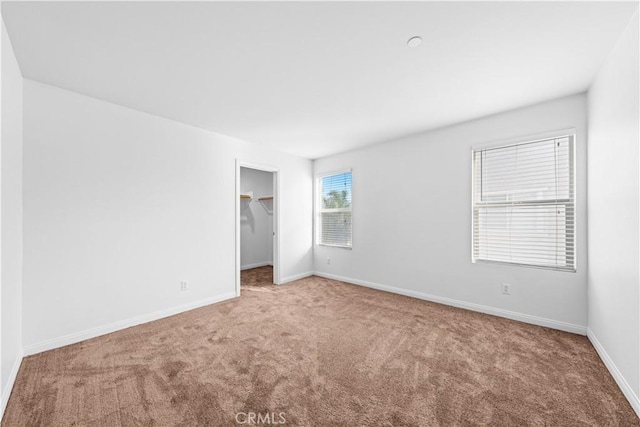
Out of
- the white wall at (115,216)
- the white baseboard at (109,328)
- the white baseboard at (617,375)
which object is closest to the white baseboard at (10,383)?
the white baseboard at (109,328)

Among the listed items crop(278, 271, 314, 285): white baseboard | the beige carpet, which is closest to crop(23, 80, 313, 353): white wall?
the beige carpet

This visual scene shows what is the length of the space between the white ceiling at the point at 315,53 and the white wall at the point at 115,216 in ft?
1.15

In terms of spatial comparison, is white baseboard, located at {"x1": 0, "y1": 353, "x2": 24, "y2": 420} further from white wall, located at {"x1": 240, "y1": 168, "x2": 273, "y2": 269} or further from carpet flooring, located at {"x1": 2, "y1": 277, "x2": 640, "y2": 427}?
white wall, located at {"x1": 240, "y1": 168, "x2": 273, "y2": 269}

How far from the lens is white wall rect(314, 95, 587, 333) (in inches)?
107

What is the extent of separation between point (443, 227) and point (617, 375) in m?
2.01

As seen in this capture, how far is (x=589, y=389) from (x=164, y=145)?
456 centimetres

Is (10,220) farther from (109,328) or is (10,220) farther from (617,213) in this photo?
(617,213)

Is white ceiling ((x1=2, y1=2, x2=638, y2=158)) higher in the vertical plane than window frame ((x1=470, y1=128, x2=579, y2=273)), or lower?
higher

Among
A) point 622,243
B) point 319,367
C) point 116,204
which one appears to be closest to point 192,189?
point 116,204

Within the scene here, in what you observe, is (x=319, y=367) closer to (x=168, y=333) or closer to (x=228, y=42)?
(x=168, y=333)

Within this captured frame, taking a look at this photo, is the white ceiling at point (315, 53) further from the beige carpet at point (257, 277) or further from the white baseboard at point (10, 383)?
the beige carpet at point (257, 277)

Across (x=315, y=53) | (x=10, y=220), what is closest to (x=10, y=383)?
(x=10, y=220)

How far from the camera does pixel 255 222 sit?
6.56m

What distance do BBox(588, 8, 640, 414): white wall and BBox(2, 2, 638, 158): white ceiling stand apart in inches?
10.4
